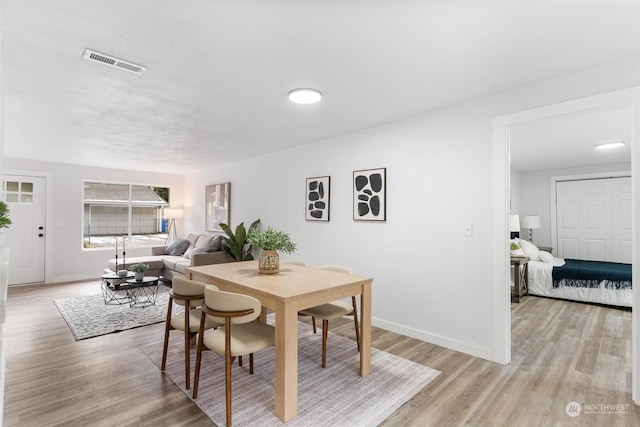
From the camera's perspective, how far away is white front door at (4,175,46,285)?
18.9 feet

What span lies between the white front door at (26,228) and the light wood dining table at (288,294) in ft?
16.6

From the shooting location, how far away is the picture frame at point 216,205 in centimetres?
631

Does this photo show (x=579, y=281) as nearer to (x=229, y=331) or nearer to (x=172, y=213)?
(x=229, y=331)

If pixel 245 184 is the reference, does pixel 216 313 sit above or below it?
below

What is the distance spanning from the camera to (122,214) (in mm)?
7105

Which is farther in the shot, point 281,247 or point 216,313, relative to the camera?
point 281,247

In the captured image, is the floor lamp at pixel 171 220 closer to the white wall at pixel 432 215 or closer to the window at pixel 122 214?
the window at pixel 122 214

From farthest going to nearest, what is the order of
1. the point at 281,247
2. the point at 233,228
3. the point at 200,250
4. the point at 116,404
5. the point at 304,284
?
1. the point at 233,228
2. the point at 200,250
3. the point at 281,247
4. the point at 304,284
5. the point at 116,404

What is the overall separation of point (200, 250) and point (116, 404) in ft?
12.1

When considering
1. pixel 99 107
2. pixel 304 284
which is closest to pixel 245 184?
pixel 99 107

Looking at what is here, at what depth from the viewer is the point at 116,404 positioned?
2.15 meters

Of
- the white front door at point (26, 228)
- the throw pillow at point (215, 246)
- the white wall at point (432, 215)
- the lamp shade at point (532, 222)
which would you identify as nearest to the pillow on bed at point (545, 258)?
the lamp shade at point (532, 222)

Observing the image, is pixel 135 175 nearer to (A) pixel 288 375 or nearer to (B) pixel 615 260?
(A) pixel 288 375

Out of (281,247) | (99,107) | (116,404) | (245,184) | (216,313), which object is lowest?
(116,404)
